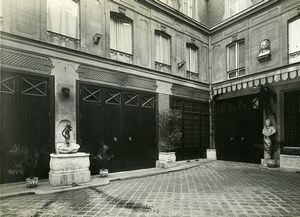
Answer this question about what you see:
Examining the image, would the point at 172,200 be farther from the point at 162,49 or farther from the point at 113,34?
the point at 162,49

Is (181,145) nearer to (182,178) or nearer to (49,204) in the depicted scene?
(182,178)

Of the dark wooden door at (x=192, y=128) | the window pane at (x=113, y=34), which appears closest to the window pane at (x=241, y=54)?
the dark wooden door at (x=192, y=128)

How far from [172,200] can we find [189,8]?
11.9m

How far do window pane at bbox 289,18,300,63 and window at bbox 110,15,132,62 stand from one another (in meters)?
7.44

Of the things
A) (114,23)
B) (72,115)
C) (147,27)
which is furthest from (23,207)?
(147,27)

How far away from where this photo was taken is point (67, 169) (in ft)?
23.7

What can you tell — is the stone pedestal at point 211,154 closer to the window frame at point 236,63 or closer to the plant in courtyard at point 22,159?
the window frame at point 236,63

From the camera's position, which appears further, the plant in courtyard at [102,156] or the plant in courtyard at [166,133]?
the plant in courtyard at [166,133]

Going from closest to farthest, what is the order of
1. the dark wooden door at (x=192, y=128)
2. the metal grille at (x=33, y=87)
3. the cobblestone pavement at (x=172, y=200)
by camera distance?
1. the cobblestone pavement at (x=172, y=200)
2. the metal grille at (x=33, y=87)
3. the dark wooden door at (x=192, y=128)

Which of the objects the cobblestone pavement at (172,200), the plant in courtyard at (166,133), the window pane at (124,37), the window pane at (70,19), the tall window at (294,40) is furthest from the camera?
the plant in courtyard at (166,133)

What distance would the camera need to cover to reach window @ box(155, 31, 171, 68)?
11.9 meters

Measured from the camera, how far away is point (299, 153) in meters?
10.2

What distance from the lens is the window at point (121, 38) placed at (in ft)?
33.0

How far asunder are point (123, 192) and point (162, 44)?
26.8ft
